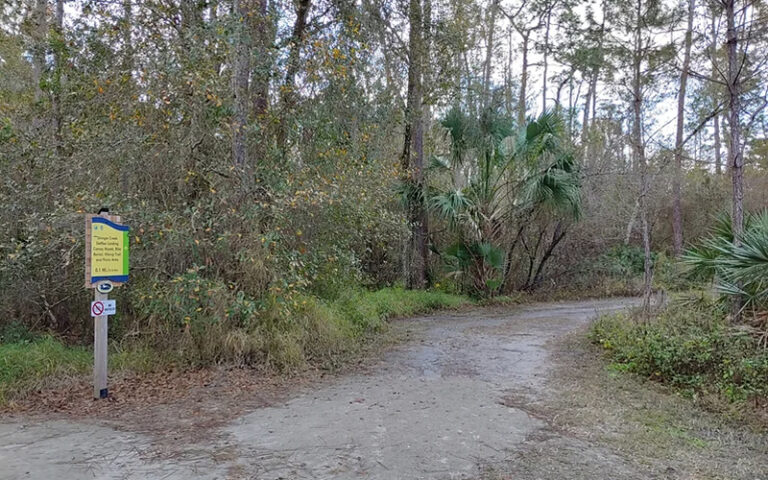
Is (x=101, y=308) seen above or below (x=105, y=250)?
below

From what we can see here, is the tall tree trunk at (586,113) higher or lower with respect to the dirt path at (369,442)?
higher

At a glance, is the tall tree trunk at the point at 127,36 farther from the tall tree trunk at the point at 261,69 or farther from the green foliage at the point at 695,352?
the green foliage at the point at 695,352

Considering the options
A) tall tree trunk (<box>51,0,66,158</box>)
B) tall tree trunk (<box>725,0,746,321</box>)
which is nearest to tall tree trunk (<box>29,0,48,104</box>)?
tall tree trunk (<box>51,0,66,158</box>)

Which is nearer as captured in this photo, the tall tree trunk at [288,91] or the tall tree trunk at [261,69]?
the tall tree trunk at [261,69]

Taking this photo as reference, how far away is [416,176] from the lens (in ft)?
43.9

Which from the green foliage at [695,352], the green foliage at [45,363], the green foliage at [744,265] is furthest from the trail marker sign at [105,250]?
the green foliage at [744,265]

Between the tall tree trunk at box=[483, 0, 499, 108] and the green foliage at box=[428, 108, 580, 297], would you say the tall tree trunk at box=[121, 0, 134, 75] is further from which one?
the tall tree trunk at box=[483, 0, 499, 108]

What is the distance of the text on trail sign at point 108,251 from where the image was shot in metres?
5.18

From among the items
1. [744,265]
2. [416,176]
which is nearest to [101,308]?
[744,265]

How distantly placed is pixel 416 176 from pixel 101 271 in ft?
30.2

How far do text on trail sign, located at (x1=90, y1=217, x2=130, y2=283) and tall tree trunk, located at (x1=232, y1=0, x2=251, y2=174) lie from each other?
1604 millimetres

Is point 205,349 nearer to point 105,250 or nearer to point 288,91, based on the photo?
point 105,250

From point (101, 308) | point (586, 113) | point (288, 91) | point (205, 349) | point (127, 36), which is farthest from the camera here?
point (586, 113)

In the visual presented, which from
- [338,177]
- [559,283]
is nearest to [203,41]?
[338,177]
